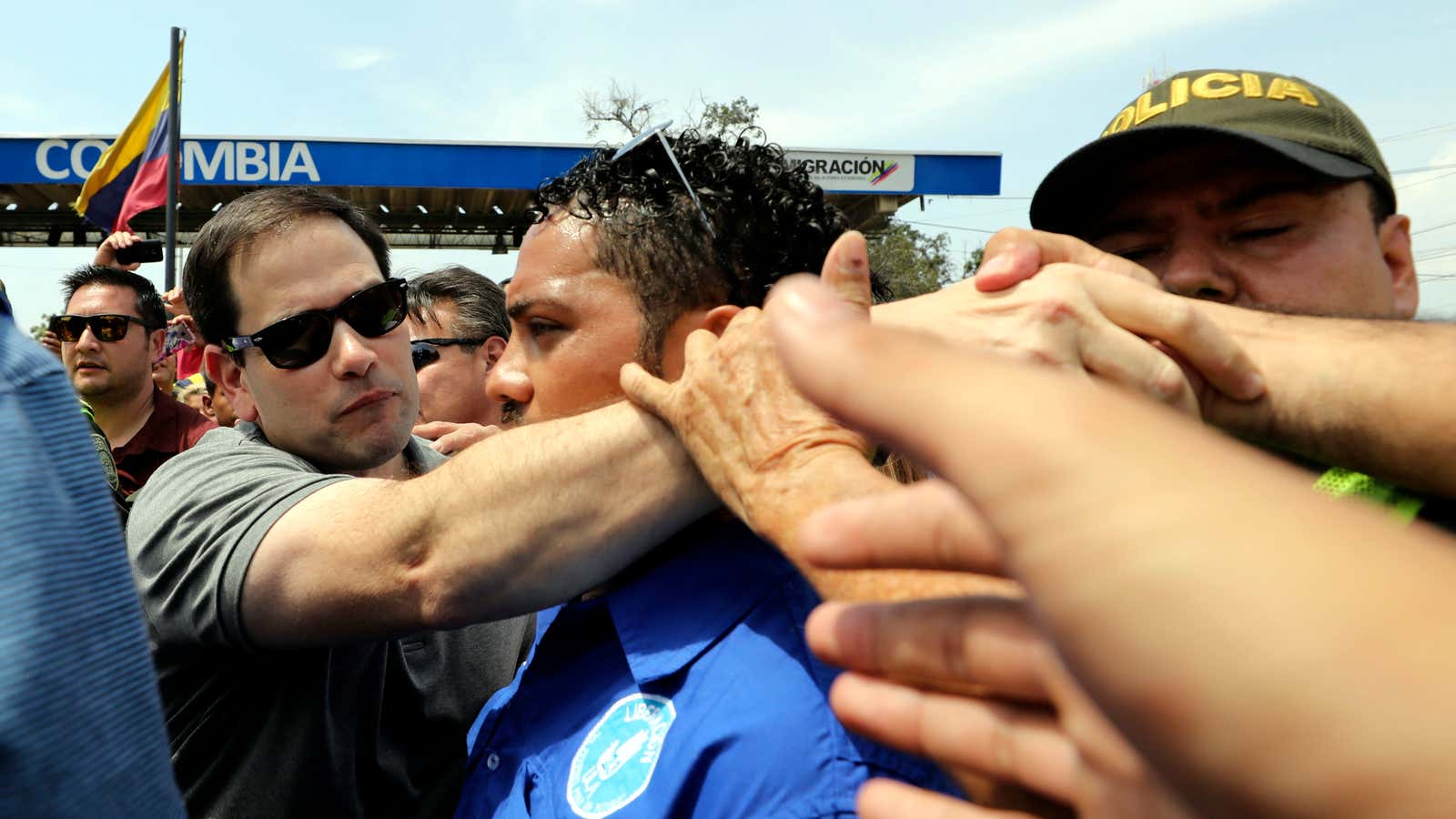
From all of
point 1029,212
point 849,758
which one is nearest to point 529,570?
point 849,758

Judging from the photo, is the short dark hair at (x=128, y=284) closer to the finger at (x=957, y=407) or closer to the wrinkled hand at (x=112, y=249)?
the wrinkled hand at (x=112, y=249)

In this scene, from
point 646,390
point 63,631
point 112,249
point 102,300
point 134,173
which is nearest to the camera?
point 63,631

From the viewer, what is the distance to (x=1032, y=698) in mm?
618

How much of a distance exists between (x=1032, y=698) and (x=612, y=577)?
119cm

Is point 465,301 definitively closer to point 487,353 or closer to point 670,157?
point 487,353

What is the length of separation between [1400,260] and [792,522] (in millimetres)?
1538

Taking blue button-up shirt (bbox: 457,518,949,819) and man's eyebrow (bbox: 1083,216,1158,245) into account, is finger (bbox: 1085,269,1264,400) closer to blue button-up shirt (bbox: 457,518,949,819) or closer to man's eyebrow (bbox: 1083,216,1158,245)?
blue button-up shirt (bbox: 457,518,949,819)

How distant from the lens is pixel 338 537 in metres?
1.66

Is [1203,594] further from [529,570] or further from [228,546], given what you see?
[228,546]

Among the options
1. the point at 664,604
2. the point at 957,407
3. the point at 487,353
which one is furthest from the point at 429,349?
the point at 957,407

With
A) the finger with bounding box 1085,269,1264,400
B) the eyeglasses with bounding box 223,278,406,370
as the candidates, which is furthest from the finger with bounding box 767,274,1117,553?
the eyeglasses with bounding box 223,278,406,370

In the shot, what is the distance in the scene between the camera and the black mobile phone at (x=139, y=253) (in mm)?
6410

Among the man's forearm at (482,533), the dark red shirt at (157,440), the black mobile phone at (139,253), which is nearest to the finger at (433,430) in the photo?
the dark red shirt at (157,440)

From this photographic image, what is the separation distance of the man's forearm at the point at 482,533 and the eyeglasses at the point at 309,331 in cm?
104
